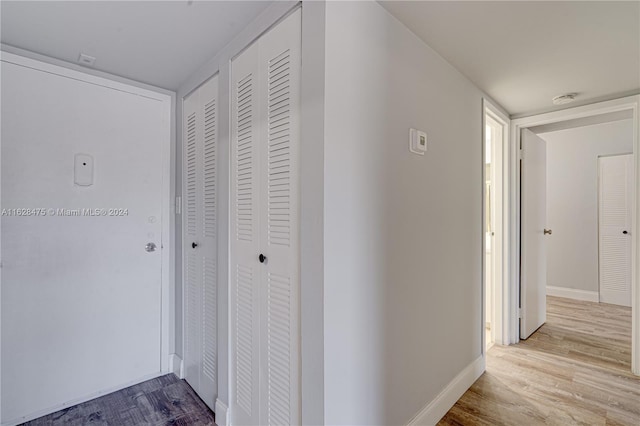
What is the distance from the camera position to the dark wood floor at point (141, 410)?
1.85 m

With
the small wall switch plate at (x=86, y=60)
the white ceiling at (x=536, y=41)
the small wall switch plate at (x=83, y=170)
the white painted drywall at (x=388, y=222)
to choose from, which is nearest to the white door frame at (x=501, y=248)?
the white ceiling at (x=536, y=41)

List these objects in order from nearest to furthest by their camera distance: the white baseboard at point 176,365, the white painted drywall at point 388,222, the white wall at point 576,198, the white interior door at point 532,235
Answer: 1. the white painted drywall at point 388,222
2. the white baseboard at point 176,365
3. the white interior door at point 532,235
4. the white wall at point 576,198

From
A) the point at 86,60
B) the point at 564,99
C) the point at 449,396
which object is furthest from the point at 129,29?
the point at 564,99

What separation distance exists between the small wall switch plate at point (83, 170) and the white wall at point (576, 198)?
5769 mm

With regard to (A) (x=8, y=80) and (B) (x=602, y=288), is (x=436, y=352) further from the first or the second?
(B) (x=602, y=288)

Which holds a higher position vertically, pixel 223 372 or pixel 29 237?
pixel 29 237

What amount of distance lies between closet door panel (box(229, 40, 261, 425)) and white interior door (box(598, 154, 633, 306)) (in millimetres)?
Result: 5017

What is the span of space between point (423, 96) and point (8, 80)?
2.51 m

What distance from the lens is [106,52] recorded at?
1910 millimetres

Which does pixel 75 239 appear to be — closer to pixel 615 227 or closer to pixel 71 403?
pixel 71 403

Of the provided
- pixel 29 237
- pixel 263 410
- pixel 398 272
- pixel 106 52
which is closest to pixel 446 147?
pixel 398 272

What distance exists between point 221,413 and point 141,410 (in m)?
0.62

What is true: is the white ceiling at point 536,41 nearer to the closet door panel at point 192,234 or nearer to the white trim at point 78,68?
the closet door panel at point 192,234

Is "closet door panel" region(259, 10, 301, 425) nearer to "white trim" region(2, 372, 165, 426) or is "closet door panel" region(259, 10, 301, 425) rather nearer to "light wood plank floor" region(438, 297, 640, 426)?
"light wood plank floor" region(438, 297, 640, 426)
